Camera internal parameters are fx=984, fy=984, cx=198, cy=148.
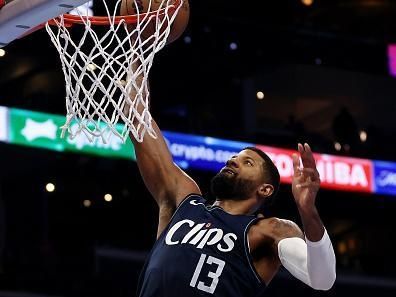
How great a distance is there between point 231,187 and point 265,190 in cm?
13

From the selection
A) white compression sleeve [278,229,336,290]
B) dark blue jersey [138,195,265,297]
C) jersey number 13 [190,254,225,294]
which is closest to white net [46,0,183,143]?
dark blue jersey [138,195,265,297]

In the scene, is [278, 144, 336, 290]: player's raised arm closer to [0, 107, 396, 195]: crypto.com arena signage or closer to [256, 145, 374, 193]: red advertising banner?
[0, 107, 396, 195]: crypto.com arena signage

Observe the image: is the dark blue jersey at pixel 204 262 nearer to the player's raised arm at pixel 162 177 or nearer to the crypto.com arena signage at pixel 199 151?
the player's raised arm at pixel 162 177

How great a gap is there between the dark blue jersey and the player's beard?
0.33ft

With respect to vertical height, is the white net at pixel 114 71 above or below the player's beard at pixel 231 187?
above

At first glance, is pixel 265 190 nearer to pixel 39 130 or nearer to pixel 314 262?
pixel 314 262

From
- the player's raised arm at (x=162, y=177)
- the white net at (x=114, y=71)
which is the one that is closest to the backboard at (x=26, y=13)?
the white net at (x=114, y=71)

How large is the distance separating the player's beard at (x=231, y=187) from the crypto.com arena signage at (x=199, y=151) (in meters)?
4.68

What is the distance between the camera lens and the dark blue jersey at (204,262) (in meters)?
3.22

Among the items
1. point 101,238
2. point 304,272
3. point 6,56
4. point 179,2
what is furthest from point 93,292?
point 304,272

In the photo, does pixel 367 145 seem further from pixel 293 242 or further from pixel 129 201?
pixel 293 242

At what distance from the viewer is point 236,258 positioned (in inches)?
129

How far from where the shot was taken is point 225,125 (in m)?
11.2

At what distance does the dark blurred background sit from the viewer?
9.63 metres
